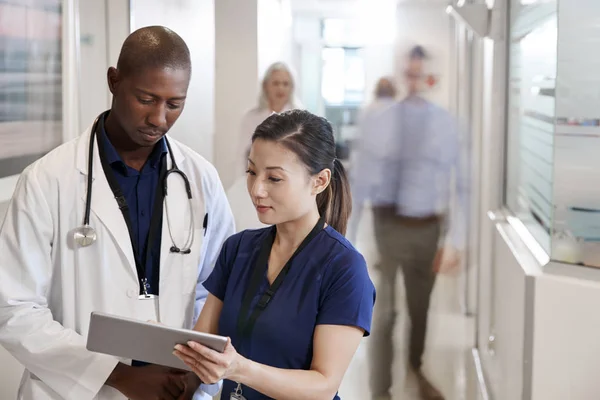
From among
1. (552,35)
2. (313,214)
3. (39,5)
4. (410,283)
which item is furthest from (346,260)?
(410,283)

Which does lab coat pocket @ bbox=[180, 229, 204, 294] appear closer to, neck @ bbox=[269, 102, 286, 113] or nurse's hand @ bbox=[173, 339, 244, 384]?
nurse's hand @ bbox=[173, 339, 244, 384]

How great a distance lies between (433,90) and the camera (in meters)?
3.42

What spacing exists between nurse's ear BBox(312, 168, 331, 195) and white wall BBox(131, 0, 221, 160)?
5.70ft

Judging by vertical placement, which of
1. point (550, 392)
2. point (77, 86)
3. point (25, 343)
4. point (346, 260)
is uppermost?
point (77, 86)

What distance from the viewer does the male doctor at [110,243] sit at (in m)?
1.75

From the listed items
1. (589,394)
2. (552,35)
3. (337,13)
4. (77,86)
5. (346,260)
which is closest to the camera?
(346,260)

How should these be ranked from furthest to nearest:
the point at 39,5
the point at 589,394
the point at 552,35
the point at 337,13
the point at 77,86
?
1. the point at 337,13
2. the point at 77,86
3. the point at 39,5
4. the point at 552,35
5. the point at 589,394

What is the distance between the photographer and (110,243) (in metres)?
1.83

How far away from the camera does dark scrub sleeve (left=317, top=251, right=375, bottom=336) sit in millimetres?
1532

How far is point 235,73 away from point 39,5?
2.77 feet

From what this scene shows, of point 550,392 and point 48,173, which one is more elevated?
point 48,173

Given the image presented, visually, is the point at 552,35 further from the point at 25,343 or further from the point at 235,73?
the point at 25,343

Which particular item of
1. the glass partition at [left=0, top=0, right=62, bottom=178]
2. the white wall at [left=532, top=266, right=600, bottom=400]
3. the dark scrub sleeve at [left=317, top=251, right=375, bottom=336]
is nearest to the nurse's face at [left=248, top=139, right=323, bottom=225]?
the dark scrub sleeve at [left=317, top=251, right=375, bottom=336]

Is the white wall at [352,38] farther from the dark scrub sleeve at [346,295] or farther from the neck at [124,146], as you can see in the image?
the dark scrub sleeve at [346,295]
